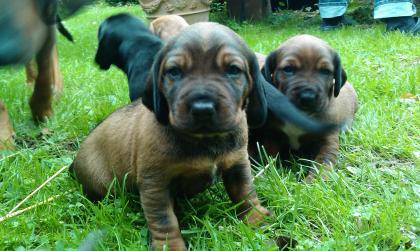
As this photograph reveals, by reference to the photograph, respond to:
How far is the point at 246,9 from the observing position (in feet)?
41.8

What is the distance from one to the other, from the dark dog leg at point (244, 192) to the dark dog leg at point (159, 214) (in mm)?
366

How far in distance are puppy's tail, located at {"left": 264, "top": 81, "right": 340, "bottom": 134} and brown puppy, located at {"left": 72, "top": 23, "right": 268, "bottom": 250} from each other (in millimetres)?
182

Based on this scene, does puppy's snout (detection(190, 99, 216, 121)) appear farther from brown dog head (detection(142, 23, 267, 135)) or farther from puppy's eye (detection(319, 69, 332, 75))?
puppy's eye (detection(319, 69, 332, 75))

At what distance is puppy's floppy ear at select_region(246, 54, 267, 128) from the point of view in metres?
2.75

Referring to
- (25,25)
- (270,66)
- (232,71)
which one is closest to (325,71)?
(270,66)

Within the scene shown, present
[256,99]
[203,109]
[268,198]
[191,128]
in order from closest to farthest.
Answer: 1. [203,109]
2. [191,128]
3. [256,99]
4. [268,198]

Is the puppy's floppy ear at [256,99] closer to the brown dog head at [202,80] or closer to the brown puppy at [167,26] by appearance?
the brown dog head at [202,80]

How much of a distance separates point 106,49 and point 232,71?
9.09ft

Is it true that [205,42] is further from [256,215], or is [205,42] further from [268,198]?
[268,198]

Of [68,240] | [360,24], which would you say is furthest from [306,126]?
[360,24]

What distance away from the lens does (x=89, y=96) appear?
5.55 metres

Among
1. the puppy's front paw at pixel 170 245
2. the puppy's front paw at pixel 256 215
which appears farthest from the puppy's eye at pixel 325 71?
the puppy's front paw at pixel 170 245

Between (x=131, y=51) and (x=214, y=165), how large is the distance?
230 cm

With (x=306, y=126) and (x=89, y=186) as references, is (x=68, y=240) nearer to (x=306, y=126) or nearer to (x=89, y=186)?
(x=89, y=186)
